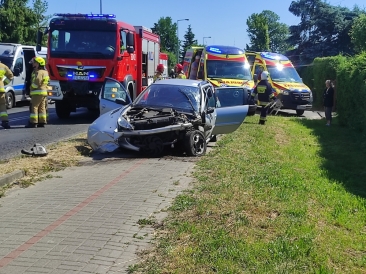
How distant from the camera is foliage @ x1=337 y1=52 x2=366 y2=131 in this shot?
15.1m

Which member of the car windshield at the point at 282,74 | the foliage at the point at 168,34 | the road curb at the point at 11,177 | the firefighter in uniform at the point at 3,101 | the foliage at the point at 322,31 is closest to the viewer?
the road curb at the point at 11,177

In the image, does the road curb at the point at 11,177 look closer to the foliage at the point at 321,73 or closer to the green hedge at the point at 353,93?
the green hedge at the point at 353,93

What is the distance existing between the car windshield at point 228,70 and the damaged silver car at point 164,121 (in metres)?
7.73

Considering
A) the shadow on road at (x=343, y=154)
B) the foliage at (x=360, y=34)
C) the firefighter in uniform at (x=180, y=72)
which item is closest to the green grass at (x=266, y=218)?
the shadow on road at (x=343, y=154)

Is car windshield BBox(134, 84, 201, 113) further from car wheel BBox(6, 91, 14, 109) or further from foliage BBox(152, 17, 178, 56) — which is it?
foliage BBox(152, 17, 178, 56)

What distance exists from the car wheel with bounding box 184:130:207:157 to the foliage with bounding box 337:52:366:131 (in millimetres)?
6130

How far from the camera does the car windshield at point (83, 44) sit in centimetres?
1575

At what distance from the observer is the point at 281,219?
5.98m

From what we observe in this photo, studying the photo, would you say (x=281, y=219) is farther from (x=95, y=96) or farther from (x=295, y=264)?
(x=95, y=96)

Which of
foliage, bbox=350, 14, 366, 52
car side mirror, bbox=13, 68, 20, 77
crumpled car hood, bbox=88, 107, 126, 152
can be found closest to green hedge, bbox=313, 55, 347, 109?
foliage, bbox=350, 14, 366, 52

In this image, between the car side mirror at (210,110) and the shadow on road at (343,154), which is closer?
the shadow on road at (343,154)

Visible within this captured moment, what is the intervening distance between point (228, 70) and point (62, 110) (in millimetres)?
6476

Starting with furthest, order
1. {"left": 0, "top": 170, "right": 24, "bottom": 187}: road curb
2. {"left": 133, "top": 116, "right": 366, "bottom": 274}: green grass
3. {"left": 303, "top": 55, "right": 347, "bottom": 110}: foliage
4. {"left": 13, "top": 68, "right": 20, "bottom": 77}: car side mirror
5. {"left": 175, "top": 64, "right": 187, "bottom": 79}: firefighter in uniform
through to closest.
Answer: {"left": 303, "top": 55, "right": 347, "bottom": 110}: foliage → {"left": 13, "top": 68, "right": 20, "bottom": 77}: car side mirror → {"left": 175, "top": 64, "right": 187, "bottom": 79}: firefighter in uniform → {"left": 0, "top": 170, "right": 24, "bottom": 187}: road curb → {"left": 133, "top": 116, "right": 366, "bottom": 274}: green grass

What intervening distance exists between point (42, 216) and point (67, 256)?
4.65 ft
